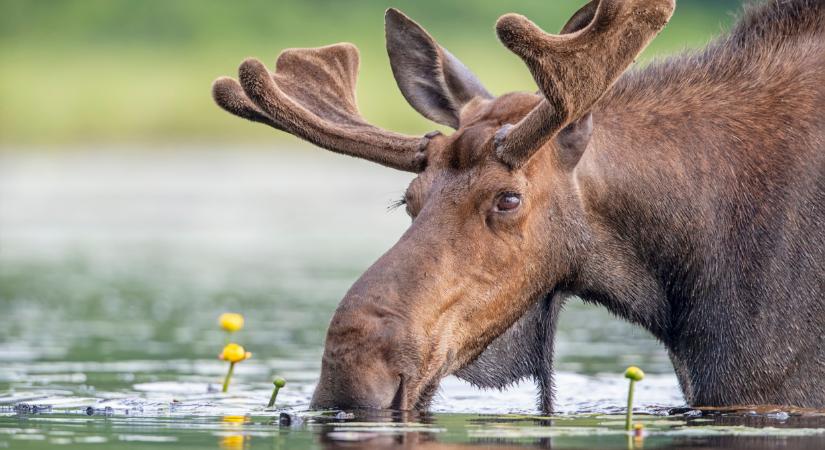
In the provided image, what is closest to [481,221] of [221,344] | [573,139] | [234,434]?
[573,139]

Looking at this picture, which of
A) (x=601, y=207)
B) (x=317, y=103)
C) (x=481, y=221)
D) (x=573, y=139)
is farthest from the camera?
(x=317, y=103)

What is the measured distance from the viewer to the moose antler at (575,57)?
7.27 metres

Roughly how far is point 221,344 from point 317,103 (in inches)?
164

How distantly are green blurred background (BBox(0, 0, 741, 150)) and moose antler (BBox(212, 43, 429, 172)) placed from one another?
A: 39652 millimetres

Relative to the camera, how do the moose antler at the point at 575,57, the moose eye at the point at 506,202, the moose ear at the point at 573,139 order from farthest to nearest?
the moose ear at the point at 573,139
the moose eye at the point at 506,202
the moose antler at the point at 575,57

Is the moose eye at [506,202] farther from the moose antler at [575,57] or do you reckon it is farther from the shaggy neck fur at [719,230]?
the shaggy neck fur at [719,230]

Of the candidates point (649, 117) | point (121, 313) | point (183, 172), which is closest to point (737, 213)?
point (649, 117)

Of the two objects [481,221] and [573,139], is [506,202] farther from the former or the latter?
[573,139]

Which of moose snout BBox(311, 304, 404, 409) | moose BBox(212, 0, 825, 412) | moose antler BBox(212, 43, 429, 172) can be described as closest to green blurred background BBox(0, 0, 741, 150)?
moose antler BBox(212, 43, 429, 172)

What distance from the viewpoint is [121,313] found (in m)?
14.8

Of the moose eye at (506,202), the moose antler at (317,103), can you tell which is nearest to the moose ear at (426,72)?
the moose antler at (317,103)

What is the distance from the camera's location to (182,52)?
7075cm

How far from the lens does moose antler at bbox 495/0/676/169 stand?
23.9 ft

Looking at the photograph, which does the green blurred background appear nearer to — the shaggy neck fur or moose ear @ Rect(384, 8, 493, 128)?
moose ear @ Rect(384, 8, 493, 128)
